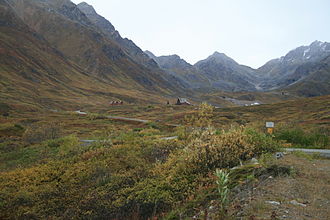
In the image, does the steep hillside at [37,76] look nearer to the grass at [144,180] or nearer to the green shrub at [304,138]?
the grass at [144,180]

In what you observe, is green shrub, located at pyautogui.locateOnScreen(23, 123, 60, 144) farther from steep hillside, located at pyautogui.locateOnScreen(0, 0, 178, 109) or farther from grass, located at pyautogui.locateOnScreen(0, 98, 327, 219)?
steep hillside, located at pyautogui.locateOnScreen(0, 0, 178, 109)

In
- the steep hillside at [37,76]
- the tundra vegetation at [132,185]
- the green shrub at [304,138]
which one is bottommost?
the tundra vegetation at [132,185]

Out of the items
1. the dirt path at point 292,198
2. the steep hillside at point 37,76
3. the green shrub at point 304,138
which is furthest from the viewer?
the steep hillside at point 37,76

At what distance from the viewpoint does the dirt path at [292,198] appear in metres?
4.62

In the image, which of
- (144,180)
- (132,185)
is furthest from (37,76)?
(144,180)

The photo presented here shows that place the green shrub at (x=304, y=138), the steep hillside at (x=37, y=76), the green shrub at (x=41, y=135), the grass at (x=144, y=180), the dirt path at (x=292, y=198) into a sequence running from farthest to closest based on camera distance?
1. the steep hillside at (x=37, y=76)
2. the green shrub at (x=41, y=135)
3. the green shrub at (x=304, y=138)
4. the grass at (x=144, y=180)
5. the dirt path at (x=292, y=198)

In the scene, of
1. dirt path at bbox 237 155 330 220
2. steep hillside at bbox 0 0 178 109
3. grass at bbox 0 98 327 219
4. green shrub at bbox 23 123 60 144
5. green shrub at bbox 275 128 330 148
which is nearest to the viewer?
dirt path at bbox 237 155 330 220

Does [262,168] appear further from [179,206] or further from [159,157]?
[159,157]

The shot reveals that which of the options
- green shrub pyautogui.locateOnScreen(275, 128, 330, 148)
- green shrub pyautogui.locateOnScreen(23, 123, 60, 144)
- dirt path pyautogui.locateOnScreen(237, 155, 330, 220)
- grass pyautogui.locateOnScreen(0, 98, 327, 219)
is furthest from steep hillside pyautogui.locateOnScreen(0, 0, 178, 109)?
dirt path pyautogui.locateOnScreen(237, 155, 330, 220)

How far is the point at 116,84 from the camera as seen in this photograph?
172 meters

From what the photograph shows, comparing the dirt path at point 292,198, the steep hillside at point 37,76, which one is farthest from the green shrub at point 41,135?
the steep hillside at point 37,76

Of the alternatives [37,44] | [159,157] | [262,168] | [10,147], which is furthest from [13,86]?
[262,168]

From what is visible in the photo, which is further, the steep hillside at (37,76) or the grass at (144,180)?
the steep hillside at (37,76)

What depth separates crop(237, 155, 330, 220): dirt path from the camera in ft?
15.2
